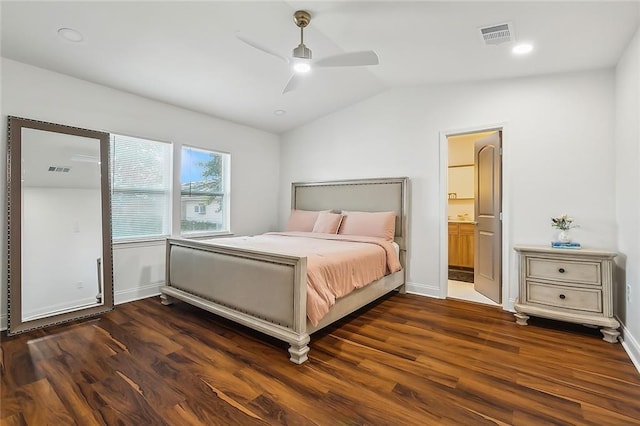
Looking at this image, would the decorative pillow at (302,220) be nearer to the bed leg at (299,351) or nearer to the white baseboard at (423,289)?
the white baseboard at (423,289)

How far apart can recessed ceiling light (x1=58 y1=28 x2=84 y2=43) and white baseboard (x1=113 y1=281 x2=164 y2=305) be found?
270cm

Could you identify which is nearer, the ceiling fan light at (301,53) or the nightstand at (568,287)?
the ceiling fan light at (301,53)

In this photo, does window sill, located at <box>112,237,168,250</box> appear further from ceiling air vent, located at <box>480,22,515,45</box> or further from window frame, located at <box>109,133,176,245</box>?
ceiling air vent, located at <box>480,22,515,45</box>

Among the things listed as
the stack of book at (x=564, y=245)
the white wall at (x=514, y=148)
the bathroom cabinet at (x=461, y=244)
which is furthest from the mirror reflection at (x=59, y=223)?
the bathroom cabinet at (x=461, y=244)

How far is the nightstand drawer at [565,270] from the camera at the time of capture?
2.76 m

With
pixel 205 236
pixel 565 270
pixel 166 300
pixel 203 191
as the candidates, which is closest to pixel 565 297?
pixel 565 270

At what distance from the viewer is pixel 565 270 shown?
113 inches

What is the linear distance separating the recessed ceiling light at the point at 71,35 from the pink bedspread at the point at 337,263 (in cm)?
218

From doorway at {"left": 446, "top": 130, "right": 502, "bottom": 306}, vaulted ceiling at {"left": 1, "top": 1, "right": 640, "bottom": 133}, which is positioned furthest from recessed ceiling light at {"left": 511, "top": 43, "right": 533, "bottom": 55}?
doorway at {"left": 446, "top": 130, "right": 502, "bottom": 306}

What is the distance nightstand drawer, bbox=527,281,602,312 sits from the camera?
2.75m

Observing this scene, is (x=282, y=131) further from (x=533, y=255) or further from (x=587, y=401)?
(x=587, y=401)

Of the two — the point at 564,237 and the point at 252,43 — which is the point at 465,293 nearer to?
the point at 564,237

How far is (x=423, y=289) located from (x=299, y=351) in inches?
94.0

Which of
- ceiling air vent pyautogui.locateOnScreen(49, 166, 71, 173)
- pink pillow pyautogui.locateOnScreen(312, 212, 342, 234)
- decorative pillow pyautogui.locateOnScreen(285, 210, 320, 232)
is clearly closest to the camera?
ceiling air vent pyautogui.locateOnScreen(49, 166, 71, 173)
